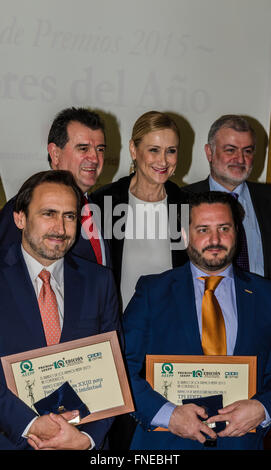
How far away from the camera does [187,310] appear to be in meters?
2.82

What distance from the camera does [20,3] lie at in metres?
5.24

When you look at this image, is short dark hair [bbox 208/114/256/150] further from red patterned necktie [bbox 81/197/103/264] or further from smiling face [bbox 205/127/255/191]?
red patterned necktie [bbox 81/197/103/264]

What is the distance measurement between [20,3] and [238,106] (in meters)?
2.44

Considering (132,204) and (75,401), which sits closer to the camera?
(75,401)

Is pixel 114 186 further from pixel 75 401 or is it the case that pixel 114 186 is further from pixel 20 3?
pixel 20 3

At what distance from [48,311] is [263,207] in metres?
2.16

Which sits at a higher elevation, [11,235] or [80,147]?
[80,147]

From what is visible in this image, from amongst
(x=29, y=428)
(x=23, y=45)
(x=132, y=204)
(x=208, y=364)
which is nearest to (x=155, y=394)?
(x=208, y=364)

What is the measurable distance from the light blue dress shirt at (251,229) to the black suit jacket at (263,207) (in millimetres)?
28

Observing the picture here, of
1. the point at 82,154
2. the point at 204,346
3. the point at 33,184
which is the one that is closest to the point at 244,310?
the point at 204,346

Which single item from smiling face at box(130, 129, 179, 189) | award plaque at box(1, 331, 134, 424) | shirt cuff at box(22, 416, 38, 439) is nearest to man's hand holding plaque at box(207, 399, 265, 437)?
award plaque at box(1, 331, 134, 424)

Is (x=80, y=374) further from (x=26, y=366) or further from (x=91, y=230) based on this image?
(x=91, y=230)

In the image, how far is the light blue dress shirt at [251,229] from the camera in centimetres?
399

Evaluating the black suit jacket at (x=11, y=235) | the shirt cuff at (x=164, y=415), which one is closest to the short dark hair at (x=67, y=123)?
the black suit jacket at (x=11, y=235)
